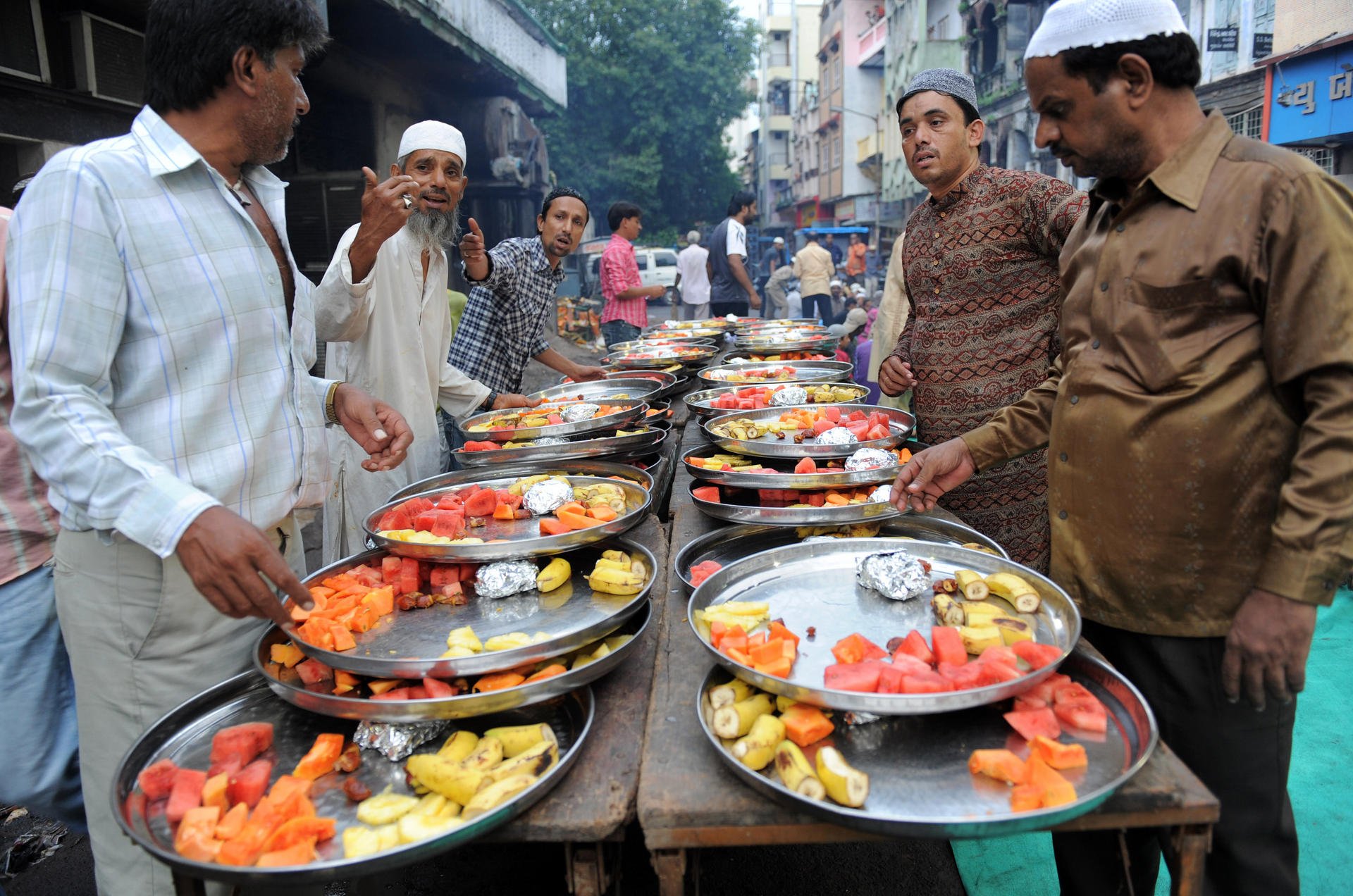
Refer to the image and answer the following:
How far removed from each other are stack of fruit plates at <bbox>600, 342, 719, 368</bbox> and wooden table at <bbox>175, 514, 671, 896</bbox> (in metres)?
3.25

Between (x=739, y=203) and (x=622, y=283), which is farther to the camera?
(x=739, y=203)

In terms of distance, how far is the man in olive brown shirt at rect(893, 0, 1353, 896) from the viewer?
1.51 m

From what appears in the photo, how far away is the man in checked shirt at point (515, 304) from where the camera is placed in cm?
438

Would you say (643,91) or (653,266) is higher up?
(643,91)

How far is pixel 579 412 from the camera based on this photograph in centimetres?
334

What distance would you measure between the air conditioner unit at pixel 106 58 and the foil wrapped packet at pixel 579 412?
12.4 ft

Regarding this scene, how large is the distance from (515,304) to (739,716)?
337 cm

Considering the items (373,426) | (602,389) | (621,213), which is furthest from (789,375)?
(621,213)

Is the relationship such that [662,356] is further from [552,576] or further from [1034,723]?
[1034,723]

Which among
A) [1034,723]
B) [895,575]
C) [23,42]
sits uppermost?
[23,42]

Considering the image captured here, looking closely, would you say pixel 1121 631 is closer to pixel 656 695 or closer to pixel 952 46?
pixel 656 695

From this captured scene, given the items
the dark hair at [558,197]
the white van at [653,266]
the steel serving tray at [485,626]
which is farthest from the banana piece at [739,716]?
the white van at [653,266]

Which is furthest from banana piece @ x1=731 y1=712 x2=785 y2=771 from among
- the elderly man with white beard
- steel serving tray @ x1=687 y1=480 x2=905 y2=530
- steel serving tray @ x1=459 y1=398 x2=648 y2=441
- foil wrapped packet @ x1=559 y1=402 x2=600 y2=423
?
the elderly man with white beard

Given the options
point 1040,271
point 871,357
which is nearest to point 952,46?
point 871,357
